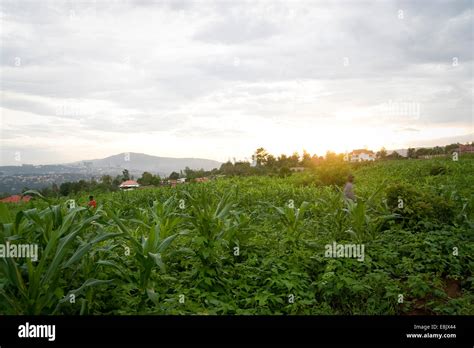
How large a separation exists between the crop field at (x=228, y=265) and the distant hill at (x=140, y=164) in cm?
39

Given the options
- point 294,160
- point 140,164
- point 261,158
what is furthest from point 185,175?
point 294,160

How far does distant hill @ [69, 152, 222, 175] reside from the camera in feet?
13.2

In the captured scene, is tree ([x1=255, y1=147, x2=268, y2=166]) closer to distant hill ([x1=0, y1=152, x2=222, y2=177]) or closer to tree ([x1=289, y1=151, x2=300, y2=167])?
tree ([x1=289, y1=151, x2=300, y2=167])

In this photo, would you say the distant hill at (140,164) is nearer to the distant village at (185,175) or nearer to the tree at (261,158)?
the distant village at (185,175)

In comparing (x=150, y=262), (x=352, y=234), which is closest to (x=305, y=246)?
(x=352, y=234)

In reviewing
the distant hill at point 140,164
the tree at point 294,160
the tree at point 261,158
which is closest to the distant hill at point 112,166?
the distant hill at point 140,164

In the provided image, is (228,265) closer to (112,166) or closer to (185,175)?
(112,166)

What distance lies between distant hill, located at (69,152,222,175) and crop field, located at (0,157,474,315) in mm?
391

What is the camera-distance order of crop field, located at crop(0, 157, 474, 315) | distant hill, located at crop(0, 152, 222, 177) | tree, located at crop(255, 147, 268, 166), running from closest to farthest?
1. crop field, located at crop(0, 157, 474, 315)
2. distant hill, located at crop(0, 152, 222, 177)
3. tree, located at crop(255, 147, 268, 166)

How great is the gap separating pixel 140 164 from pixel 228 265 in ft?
4.77

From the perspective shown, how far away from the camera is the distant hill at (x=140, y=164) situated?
403 centimetres

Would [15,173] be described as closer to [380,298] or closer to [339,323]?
[339,323]

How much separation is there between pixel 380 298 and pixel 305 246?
1.46 metres

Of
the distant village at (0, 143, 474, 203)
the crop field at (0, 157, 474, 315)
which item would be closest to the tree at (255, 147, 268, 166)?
the distant village at (0, 143, 474, 203)
